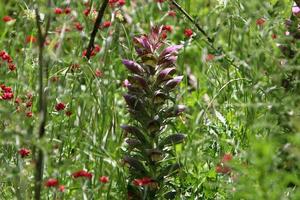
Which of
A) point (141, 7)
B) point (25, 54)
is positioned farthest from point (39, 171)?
point (141, 7)

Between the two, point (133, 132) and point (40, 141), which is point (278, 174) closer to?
point (40, 141)

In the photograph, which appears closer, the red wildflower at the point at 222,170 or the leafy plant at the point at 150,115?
the red wildflower at the point at 222,170

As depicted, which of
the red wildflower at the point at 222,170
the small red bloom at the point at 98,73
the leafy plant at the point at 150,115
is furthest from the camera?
the small red bloom at the point at 98,73

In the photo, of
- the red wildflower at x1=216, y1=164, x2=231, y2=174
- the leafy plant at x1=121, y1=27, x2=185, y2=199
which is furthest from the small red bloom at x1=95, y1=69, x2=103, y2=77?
the red wildflower at x1=216, y1=164, x2=231, y2=174

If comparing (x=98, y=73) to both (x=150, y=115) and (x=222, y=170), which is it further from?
(x=222, y=170)

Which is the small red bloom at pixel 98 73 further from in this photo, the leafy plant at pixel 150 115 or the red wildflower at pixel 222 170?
the red wildflower at pixel 222 170

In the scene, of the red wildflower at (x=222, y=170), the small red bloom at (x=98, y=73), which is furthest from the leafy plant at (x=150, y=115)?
the small red bloom at (x=98, y=73)

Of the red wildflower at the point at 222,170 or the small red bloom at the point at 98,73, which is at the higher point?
the small red bloom at the point at 98,73

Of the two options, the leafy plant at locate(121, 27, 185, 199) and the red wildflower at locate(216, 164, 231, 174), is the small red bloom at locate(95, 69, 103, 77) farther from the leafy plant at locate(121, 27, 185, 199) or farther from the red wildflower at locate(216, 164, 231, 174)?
the red wildflower at locate(216, 164, 231, 174)

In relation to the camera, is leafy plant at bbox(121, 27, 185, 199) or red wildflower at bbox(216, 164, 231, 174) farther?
leafy plant at bbox(121, 27, 185, 199)

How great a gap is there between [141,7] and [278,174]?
2356 millimetres

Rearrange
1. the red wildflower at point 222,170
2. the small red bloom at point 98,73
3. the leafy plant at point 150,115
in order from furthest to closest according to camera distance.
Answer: the small red bloom at point 98,73, the leafy plant at point 150,115, the red wildflower at point 222,170

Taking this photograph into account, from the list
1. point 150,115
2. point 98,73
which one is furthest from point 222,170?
point 98,73

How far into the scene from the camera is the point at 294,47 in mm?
2537
